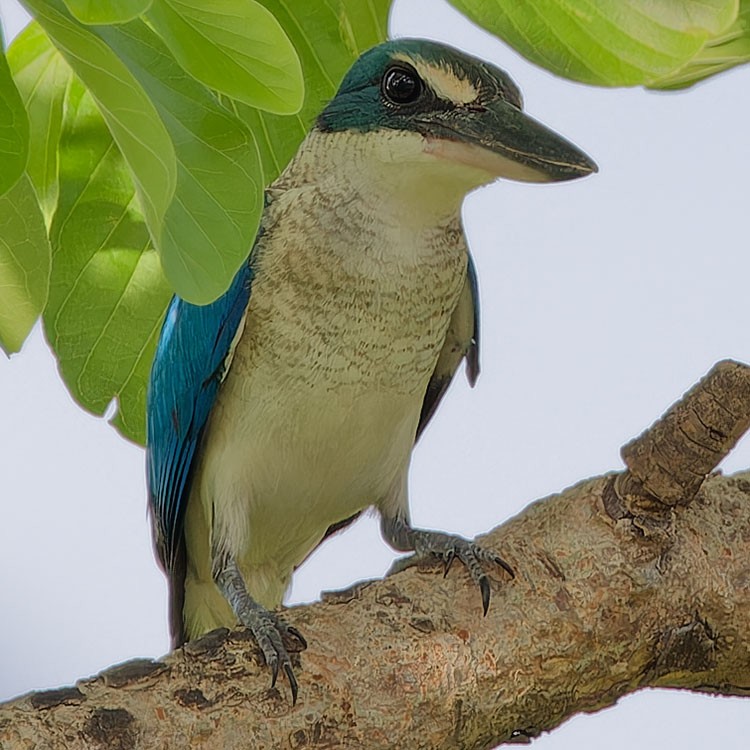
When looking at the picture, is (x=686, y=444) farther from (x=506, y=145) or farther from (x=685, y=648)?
(x=506, y=145)

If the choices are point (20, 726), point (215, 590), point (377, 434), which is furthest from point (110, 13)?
point (215, 590)

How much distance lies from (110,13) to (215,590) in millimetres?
1698

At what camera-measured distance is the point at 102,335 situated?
2.47m

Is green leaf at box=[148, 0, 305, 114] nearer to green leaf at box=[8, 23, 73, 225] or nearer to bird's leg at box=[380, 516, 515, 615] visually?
green leaf at box=[8, 23, 73, 225]

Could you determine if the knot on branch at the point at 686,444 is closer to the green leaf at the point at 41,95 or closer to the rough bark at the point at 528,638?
the rough bark at the point at 528,638

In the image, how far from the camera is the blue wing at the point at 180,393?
8.11 feet

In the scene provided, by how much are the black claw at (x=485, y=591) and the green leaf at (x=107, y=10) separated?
1033 millimetres

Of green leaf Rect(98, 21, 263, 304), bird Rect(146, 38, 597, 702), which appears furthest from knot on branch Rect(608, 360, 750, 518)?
green leaf Rect(98, 21, 263, 304)

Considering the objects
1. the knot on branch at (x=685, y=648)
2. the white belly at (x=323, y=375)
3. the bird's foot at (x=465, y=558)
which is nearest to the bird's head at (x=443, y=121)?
the white belly at (x=323, y=375)

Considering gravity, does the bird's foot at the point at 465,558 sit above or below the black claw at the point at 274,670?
above

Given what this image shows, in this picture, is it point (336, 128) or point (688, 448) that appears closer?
point (688, 448)

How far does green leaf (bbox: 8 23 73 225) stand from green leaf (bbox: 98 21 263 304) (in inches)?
21.8

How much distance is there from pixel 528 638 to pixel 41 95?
48.7 inches

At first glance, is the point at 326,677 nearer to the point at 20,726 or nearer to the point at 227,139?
the point at 20,726
